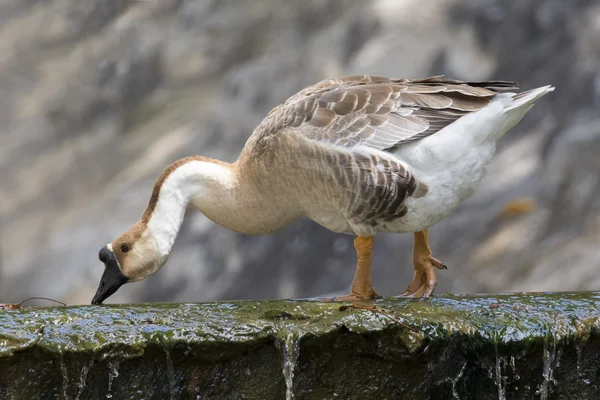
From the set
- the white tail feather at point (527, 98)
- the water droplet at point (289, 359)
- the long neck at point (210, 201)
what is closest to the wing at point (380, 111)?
the white tail feather at point (527, 98)

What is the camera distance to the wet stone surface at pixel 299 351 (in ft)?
12.6

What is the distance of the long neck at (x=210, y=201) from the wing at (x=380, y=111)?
1.22 feet

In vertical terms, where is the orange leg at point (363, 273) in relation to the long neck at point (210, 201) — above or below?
below

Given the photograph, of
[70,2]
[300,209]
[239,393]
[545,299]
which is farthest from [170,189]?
[70,2]

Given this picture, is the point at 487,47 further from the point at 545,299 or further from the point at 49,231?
the point at 545,299

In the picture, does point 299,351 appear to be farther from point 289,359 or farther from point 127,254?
point 127,254

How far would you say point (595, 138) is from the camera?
31.6 ft

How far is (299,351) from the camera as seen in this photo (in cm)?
404

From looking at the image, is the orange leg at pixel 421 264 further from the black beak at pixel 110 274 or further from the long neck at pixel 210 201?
the black beak at pixel 110 274

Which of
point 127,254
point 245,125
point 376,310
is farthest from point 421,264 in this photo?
point 245,125

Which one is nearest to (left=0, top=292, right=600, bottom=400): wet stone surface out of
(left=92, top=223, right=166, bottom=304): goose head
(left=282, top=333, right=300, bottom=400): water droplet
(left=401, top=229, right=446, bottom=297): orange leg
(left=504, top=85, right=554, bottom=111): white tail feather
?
(left=282, top=333, right=300, bottom=400): water droplet

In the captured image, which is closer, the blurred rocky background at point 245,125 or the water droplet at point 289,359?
the water droplet at point 289,359

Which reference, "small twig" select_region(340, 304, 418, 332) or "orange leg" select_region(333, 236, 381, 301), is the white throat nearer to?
"orange leg" select_region(333, 236, 381, 301)

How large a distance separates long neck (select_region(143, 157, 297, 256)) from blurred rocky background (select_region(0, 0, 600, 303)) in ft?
12.1
